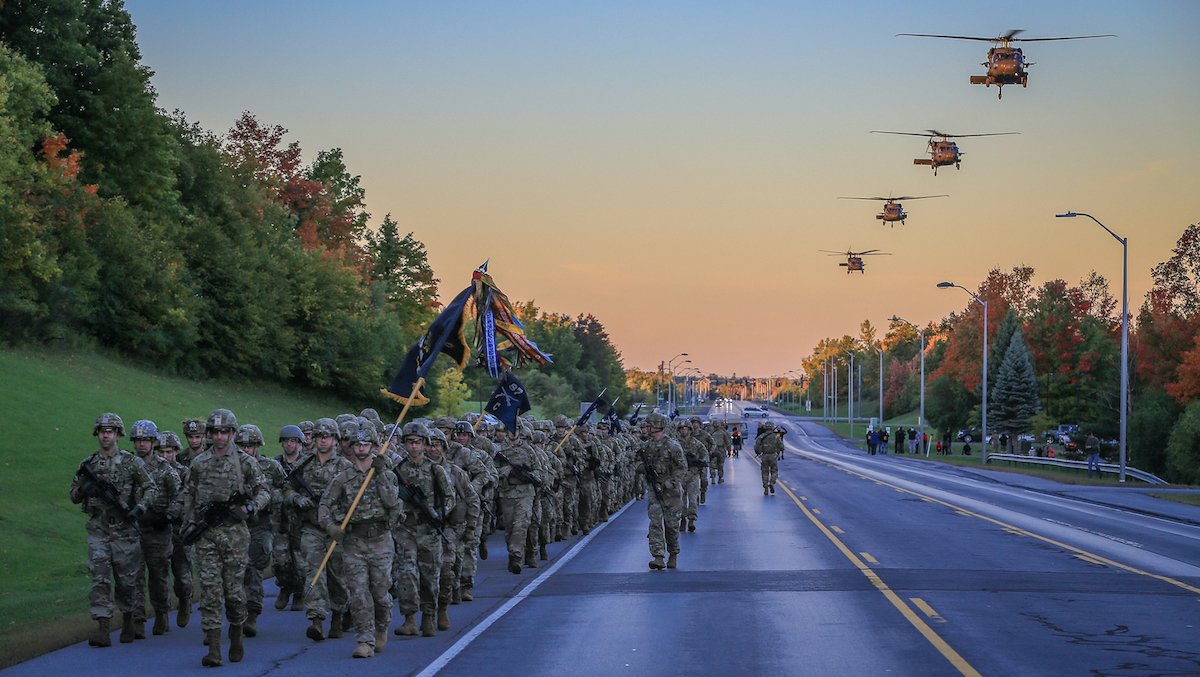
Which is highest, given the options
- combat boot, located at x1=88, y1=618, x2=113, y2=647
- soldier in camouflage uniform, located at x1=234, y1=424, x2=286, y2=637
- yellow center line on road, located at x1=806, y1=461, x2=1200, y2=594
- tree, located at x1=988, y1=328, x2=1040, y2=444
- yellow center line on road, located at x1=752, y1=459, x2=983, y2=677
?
tree, located at x1=988, y1=328, x2=1040, y2=444

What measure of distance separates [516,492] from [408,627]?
5.60 metres

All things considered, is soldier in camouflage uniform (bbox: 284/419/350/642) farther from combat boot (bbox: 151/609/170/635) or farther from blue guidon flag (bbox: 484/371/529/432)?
blue guidon flag (bbox: 484/371/529/432)

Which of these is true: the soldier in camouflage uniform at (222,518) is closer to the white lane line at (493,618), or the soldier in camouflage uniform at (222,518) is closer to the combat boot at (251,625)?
the combat boot at (251,625)

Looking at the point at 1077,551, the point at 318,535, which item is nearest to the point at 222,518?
the point at 318,535

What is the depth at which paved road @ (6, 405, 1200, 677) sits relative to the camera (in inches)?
460

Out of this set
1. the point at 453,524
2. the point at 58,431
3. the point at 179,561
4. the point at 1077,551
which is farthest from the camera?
the point at 58,431

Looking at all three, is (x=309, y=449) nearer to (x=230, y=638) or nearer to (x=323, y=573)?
(x=323, y=573)

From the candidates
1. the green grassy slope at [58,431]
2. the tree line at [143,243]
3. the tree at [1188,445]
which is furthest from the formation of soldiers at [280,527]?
the tree at [1188,445]

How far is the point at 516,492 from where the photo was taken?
1884 centimetres

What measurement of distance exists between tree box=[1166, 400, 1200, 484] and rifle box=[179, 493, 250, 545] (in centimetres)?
6041

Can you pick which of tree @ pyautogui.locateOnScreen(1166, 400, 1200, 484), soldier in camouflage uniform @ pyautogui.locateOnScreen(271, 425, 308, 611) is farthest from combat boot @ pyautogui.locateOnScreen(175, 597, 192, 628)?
tree @ pyautogui.locateOnScreen(1166, 400, 1200, 484)

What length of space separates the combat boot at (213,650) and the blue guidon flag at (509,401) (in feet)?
31.1

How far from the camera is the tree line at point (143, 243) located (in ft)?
167

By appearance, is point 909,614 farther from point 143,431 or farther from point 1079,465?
point 1079,465
